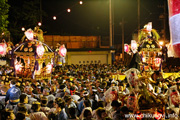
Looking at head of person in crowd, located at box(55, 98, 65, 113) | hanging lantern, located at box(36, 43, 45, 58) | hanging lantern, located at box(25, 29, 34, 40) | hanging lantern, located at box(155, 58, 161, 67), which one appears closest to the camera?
head of person in crowd, located at box(55, 98, 65, 113)

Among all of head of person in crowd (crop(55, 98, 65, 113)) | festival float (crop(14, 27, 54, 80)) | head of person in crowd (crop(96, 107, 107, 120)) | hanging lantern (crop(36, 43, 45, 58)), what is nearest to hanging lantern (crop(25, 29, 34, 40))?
festival float (crop(14, 27, 54, 80))

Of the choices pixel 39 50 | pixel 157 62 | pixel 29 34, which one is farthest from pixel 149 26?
pixel 29 34

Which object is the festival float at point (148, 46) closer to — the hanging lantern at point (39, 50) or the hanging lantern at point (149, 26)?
the hanging lantern at point (149, 26)

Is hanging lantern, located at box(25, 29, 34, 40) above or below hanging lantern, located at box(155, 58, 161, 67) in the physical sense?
above

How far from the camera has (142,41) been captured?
1711cm

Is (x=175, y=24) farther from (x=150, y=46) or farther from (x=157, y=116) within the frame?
(x=150, y=46)

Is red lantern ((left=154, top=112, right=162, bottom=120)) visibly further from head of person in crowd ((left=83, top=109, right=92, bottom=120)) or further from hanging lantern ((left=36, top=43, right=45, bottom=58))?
hanging lantern ((left=36, top=43, right=45, bottom=58))

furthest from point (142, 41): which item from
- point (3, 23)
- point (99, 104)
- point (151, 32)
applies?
point (99, 104)

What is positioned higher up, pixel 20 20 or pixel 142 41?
pixel 20 20

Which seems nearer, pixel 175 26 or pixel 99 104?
pixel 175 26

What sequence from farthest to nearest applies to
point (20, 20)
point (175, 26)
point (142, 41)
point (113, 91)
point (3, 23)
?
point (20, 20) → point (3, 23) → point (142, 41) → point (113, 91) → point (175, 26)

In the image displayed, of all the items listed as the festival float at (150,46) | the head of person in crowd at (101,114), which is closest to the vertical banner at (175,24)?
the head of person in crowd at (101,114)

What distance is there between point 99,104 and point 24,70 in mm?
9597

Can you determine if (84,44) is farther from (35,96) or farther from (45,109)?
(45,109)
